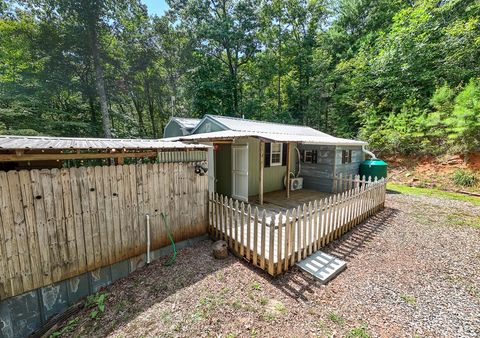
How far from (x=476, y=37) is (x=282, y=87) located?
15.4m

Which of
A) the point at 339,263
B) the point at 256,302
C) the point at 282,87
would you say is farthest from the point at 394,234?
the point at 282,87

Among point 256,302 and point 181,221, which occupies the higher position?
point 181,221

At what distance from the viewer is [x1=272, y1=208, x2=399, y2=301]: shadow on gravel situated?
11.6ft

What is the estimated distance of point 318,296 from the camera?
3.35m

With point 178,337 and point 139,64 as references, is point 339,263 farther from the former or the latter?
point 139,64

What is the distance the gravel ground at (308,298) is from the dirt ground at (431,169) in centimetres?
695

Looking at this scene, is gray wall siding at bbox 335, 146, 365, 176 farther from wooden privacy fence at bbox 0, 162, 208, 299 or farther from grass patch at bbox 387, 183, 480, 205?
wooden privacy fence at bbox 0, 162, 208, 299

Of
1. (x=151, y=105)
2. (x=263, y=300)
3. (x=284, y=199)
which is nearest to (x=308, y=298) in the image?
(x=263, y=300)

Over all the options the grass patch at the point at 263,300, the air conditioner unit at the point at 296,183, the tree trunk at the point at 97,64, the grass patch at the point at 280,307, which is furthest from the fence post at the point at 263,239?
the tree trunk at the point at 97,64

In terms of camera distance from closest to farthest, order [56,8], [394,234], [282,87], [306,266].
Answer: [306,266] → [394,234] → [56,8] → [282,87]

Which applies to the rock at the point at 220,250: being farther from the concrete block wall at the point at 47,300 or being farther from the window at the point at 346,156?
the window at the point at 346,156

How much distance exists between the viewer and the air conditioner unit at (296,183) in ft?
31.1

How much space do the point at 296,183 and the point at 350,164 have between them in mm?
3151

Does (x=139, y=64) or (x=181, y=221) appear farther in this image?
(x=139, y=64)
